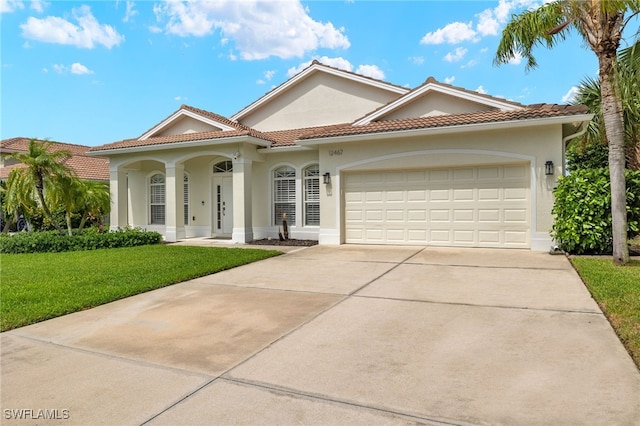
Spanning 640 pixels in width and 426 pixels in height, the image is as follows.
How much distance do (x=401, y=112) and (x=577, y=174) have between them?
5335mm

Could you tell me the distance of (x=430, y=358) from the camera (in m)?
3.59

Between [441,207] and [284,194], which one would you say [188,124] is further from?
[441,207]

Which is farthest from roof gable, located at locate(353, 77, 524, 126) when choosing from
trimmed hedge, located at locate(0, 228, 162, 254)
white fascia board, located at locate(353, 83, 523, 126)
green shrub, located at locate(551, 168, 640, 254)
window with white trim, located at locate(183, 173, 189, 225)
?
trimmed hedge, located at locate(0, 228, 162, 254)

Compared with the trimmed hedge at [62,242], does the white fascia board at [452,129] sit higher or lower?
higher

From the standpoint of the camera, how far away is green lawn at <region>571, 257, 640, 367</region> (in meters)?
3.96

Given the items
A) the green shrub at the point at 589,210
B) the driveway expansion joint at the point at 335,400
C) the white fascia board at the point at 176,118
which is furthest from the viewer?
the white fascia board at the point at 176,118

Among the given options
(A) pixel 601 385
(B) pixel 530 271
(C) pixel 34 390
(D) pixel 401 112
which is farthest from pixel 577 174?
(C) pixel 34 390

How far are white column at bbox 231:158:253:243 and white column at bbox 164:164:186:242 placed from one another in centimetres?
265

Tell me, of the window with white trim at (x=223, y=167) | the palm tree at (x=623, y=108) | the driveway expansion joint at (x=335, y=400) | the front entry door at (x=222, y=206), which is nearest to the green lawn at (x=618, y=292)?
the driveway expansion joint at (x=335, y=400)

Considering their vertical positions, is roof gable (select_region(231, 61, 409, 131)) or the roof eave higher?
roof gable (select_region(231, 61, 409, 131))

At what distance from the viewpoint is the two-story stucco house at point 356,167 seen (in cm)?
1039

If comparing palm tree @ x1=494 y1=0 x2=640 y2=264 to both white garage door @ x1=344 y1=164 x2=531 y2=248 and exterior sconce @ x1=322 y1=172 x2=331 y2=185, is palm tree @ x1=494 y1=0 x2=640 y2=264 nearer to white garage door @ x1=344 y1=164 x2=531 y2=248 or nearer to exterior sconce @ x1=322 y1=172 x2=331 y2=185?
white garage door @ x1=344 y1=164 x2=531 y2=248

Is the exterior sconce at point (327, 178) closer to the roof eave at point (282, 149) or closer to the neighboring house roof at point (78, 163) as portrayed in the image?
the roof eave at point (282, 149)

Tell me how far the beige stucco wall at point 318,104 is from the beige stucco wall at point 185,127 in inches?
100
